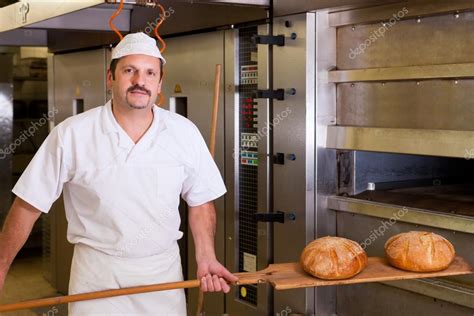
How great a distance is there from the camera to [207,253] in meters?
2.79

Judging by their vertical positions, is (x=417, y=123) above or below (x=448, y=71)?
below

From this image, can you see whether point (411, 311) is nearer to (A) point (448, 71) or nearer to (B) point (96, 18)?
(A) point (448, 71)

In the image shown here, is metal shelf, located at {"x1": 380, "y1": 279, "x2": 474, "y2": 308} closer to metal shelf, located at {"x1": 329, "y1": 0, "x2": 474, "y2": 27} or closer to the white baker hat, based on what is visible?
metal shelf, located at {"x1": 329, "y1": 0, "x2": 474, "y2": 27}

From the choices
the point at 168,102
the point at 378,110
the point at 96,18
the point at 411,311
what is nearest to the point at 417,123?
the point at 378,110

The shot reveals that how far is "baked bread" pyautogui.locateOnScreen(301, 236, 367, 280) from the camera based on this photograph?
7.87ft

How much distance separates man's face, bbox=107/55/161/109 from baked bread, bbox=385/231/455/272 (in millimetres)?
1018

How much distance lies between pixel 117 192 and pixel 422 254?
108cm

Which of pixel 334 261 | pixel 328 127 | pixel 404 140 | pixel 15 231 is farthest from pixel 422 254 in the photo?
pixel 15 231

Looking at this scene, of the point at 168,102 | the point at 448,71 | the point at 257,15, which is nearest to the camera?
the point at 448,71

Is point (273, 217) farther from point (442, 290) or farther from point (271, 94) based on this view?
point (442, 290)

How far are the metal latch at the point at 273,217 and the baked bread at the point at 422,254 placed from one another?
2.82ft

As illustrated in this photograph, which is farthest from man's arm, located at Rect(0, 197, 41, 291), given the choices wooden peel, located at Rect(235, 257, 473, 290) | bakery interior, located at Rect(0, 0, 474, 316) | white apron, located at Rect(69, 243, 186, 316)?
bakery interior, located at Rect(0, 0, 474, 316)

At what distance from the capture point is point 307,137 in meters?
3.20

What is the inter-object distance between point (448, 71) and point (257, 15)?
3.58 ft
